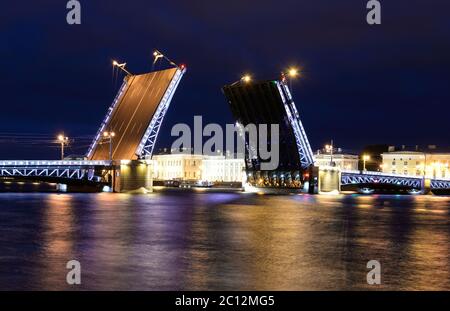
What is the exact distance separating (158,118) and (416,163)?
2779 inches

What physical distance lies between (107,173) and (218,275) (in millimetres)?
59429

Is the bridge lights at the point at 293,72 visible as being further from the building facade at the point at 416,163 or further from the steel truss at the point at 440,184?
the building facade at the point at 416,163

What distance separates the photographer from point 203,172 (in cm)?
14288

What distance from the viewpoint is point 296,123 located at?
56.8m

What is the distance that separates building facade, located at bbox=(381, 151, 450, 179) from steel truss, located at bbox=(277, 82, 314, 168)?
162 ft

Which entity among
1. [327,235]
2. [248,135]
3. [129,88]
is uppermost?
[129,88]

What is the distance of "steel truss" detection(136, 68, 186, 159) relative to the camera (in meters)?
56.9

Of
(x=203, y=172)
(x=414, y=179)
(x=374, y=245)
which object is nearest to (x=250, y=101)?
(x=414, y=179)

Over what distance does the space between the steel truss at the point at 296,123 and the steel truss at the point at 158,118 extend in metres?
8.83

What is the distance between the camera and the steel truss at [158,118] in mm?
56906

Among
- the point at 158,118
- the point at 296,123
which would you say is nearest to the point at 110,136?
the point at 158,118

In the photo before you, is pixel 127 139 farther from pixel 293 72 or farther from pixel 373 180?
pixel 373 180
